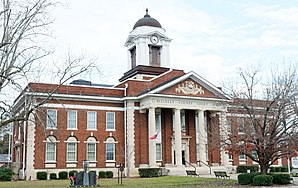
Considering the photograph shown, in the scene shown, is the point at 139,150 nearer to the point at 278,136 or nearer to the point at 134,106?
the point at 134,106

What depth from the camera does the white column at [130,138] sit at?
4380 cm

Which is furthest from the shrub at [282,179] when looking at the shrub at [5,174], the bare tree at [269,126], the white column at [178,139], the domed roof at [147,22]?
the domed roof at [147,22]

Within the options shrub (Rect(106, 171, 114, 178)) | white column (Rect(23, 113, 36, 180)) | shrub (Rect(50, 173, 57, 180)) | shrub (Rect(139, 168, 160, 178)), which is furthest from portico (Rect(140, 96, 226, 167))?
white column (Rect(23, 113, 36, 180))

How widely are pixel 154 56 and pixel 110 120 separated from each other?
509 inches

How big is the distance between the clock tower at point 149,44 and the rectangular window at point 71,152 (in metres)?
15.7

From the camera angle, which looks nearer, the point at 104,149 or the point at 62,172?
the point at 62,172

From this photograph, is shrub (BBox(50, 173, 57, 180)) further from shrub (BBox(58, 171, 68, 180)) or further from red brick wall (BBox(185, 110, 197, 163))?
red brick wall (BBox(185, 110, 197, 163))

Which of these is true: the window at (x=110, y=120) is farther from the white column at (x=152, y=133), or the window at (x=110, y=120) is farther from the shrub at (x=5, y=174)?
the shrub at (x=5, y=174)

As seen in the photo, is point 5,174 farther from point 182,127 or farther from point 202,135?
point 202,135

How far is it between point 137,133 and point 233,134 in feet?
54.8

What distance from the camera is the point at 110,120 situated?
148ft

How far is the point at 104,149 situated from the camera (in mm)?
44188

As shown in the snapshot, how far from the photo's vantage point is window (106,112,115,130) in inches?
1767

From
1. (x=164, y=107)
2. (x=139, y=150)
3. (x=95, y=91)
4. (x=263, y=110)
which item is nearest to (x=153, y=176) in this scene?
(x=139, y=150)
